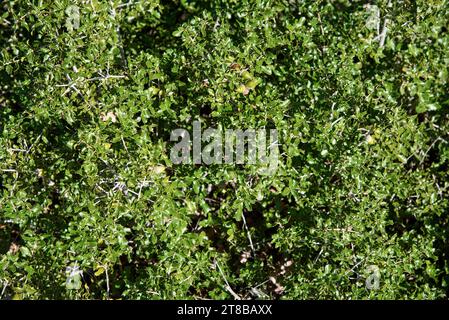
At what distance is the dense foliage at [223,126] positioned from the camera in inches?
128

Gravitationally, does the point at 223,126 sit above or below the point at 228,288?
above

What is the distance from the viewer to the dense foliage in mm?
3260

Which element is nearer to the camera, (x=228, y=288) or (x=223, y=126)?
(x=223, y=126)

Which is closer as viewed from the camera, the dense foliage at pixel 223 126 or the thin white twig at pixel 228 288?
the dense foliage at pixel 223 126

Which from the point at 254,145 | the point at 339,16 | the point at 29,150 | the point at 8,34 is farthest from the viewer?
the point at 8,34

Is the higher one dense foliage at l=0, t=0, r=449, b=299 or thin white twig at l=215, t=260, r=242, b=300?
dense foliage at l=0, t=0, r=449, b=299

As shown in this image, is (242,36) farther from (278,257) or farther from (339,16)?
(278,257)

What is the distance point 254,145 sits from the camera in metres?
3.24

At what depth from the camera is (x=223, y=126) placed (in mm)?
3299

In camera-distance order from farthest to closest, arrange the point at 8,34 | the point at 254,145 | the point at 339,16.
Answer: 1. the point at 8,34
2. the point at 339,16
3. the point at 254,145

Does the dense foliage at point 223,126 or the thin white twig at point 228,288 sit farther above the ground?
the dense foliage at point 223,126

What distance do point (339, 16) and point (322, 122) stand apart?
80 centimetres

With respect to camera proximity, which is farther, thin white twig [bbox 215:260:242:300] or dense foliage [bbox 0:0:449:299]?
thin white twig [bbox 215:260:242:300]

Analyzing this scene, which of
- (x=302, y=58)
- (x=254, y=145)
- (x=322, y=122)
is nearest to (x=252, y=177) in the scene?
(x=254, y=145)
